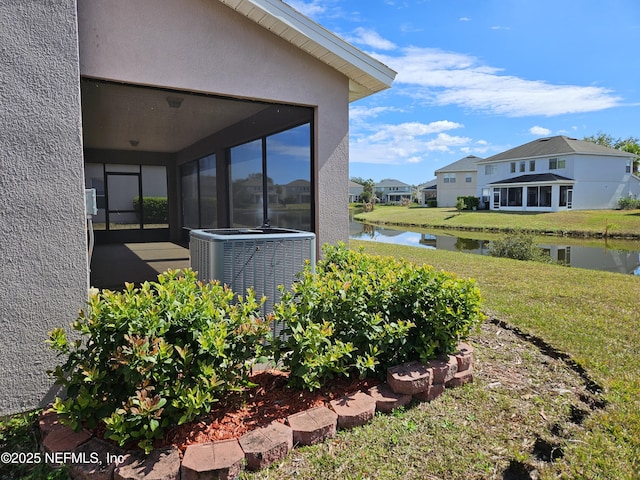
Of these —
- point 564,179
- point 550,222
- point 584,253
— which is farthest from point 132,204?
point 564,179

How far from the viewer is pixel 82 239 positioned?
10.5 feet

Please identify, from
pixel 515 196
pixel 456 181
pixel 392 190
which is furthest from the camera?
pixel 392 190

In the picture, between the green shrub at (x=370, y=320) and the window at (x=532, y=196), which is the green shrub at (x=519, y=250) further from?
the window at (x=532, y=196)

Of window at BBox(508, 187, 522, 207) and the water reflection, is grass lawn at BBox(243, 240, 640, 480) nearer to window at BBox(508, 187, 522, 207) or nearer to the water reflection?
the water reflection

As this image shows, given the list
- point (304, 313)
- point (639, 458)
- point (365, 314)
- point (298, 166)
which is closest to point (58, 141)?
point (304, 313)

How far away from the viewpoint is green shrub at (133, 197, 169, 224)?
40.4 feet

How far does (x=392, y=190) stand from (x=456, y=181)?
1392 inches

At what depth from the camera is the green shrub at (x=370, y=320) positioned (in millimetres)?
2834

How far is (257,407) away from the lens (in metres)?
2.83

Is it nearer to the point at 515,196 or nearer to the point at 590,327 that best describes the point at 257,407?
the point at 590,327

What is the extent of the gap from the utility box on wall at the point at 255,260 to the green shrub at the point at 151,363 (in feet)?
3.09

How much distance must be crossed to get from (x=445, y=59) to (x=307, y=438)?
14.0 m

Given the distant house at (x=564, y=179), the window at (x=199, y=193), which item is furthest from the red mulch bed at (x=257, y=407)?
the distant house at (x=564, y=179)

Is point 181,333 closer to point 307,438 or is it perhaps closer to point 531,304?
point 307,438
